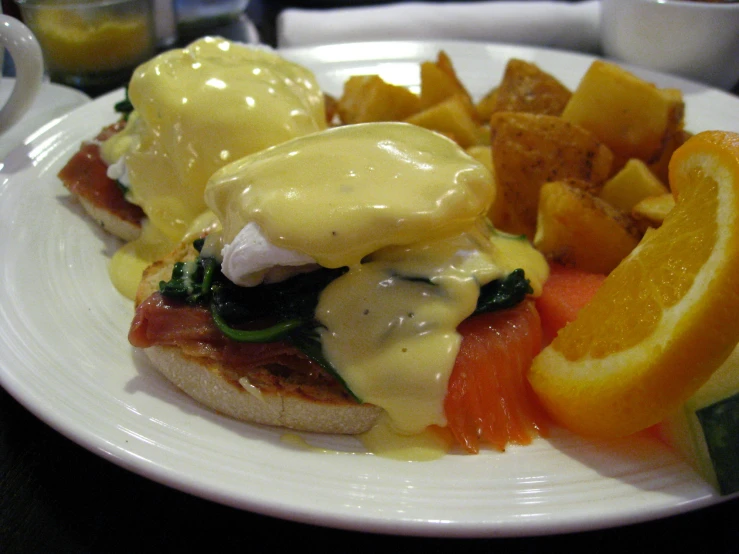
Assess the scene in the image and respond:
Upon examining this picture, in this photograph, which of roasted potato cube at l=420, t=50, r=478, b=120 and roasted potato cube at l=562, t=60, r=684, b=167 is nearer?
roasted potato cube at l=562, t=60, r=684, b=167

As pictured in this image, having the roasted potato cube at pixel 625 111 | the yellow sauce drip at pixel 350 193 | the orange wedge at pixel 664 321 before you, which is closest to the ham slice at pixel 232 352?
the yellow sauce drip at pixel 350 193

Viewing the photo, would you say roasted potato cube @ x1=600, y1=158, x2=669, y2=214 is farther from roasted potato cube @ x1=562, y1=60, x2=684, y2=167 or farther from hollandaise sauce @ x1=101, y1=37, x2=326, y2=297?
hollandaise sauce @ x1=101, y1=37, x2=326, y2=297

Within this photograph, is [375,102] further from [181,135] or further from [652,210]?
[652,210]

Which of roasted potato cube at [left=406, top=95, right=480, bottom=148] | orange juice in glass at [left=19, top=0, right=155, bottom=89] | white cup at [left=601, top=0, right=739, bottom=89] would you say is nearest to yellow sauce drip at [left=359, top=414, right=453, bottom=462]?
roasted potato cube at [left=406, top=95, right=480, bottom=148]

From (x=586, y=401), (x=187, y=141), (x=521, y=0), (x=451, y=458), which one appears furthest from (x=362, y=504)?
(x=521, y=0)

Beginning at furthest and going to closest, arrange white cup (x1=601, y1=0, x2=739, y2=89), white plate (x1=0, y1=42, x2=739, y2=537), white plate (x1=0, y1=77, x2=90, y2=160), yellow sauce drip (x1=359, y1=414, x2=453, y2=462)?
white cup (x1=601, y1=0, x2=739, y2=89) < white plate (x1=0, y1=77, x2=90, y2=160) < yellow sauce drip (x1=359, y1=414, x2=453, y2=462) < white plate (x1=0, y1=42, x2=739, y2=537)

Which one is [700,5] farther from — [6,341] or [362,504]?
[6,341]
